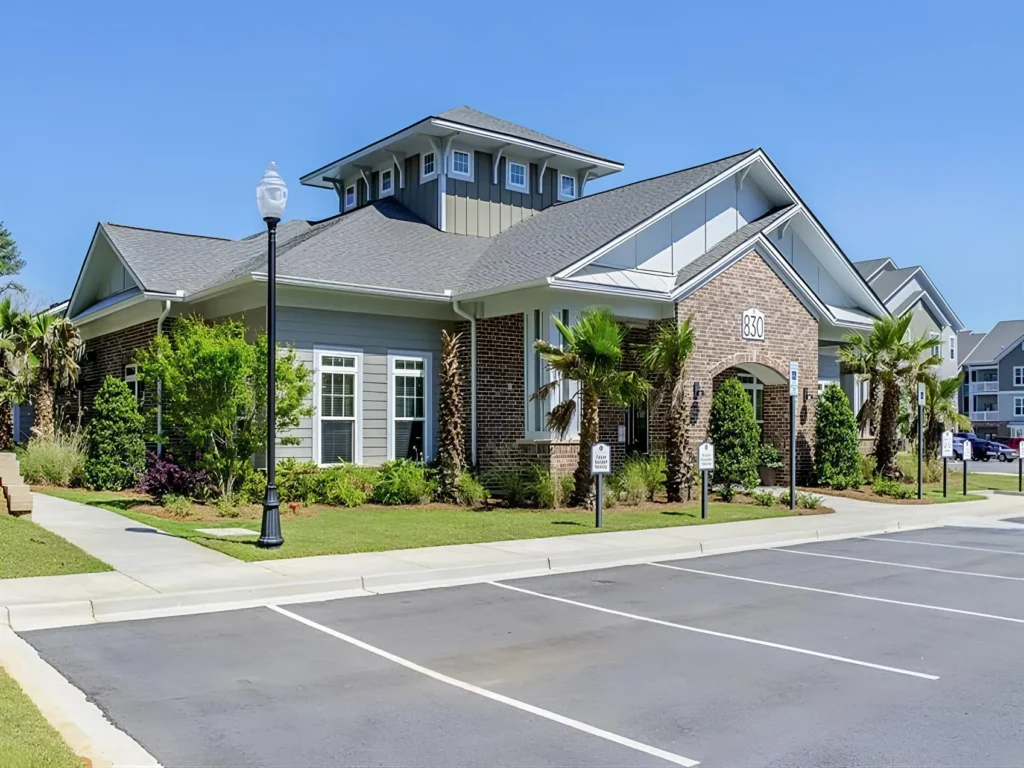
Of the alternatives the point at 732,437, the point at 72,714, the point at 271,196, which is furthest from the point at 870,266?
the point at 72,714

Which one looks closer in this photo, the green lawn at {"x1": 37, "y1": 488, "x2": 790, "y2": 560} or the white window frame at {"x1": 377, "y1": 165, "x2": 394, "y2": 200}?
the green lawn at {"x1": 37, "y1": 488, "x2": 790, "y2": 560}

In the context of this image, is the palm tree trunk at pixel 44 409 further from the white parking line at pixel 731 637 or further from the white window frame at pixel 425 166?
the white parking line at pixel 731 637

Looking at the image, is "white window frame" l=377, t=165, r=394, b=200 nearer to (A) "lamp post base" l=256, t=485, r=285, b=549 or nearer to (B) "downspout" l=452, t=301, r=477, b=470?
(B) "downspout" l=452, t=301, r=477, b=470

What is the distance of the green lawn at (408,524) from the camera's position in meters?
12.7

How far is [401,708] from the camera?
6.30m

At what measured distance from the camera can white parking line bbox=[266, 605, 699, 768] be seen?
5.48 metres

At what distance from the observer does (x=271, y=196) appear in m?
12.2

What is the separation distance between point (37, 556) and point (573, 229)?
14.3 m

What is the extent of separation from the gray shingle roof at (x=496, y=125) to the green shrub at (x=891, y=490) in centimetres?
1192

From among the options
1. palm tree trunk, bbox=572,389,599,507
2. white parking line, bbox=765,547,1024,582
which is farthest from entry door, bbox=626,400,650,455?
white parking line, bbox=765,547,1024,582

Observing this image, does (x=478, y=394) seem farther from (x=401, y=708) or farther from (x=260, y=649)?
(x=401, y=708)

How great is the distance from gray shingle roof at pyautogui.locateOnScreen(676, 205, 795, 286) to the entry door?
152 inches

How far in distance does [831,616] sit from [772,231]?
51.9 ft

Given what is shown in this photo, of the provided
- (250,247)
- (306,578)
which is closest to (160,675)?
(306,578)
